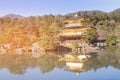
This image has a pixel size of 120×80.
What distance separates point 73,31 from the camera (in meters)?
25.1

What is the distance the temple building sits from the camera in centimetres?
2401

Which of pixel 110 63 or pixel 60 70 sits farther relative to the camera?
pixel 110 63

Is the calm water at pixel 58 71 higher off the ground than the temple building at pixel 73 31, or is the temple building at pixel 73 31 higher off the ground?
the temple building at pixel 73 31

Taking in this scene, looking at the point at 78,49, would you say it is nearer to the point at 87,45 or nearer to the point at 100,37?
the point at 87,45

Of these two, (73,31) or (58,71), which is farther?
(73,31)

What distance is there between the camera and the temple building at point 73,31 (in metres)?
24.0

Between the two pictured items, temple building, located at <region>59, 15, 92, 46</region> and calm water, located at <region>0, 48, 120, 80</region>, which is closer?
calm water, located at <region>0, 48, 120, 80</region>

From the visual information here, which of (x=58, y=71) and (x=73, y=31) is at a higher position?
(x=73, y=31)

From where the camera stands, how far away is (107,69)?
500 inches

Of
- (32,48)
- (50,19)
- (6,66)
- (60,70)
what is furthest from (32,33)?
(60,70)

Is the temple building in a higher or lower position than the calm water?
higher

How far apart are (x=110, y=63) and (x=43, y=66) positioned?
10.4 feet

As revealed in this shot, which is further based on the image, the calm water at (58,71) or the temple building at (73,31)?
the temple building at (73,31)

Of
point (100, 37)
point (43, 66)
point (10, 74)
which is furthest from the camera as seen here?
point (100, 37)
